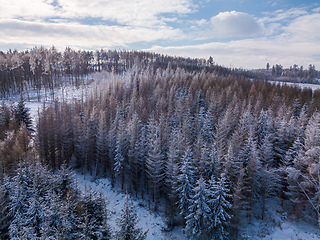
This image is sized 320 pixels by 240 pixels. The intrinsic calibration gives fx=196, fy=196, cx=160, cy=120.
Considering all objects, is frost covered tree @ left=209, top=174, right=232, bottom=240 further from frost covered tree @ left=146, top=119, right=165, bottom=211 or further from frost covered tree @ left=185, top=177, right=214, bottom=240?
frost covered tree @ left=146, top=119, right=165, bottom=211

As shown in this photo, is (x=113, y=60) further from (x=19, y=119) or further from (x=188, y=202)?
(x=188, y=202)

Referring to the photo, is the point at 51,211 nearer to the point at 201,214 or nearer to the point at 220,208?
the point at 201,214

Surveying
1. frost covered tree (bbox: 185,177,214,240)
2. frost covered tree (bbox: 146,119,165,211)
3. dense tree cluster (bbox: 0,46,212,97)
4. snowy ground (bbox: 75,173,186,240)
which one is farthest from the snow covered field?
dense tree cluster (bbox: 0,46,212,97)

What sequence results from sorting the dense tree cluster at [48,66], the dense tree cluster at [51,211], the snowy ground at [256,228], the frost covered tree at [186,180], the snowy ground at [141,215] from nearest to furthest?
the dense tree cluster at [51,211]
the snowy ground at [256,228]
the frost covered tree at [186,180]
the snowy ground at [141,215]
the dense tree cluster at [48,66]

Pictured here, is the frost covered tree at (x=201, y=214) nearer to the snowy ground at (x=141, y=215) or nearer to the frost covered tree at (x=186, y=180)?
the frost covered tree at (x=186, y=180)

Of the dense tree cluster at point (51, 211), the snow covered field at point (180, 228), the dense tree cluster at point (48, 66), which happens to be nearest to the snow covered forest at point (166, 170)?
the dense tree cluster at point (51, 211)

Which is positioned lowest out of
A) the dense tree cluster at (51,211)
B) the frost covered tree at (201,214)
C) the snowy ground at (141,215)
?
the snowy ground at (141,215)

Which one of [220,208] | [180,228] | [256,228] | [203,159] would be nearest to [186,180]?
[203,159]

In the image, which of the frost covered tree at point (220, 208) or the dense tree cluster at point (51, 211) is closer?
the dense tree cluster at point (51, 211)

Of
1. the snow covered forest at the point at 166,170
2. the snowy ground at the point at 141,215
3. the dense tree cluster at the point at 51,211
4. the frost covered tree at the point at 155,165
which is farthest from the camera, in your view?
the frost covered tree at the point at 155,165
